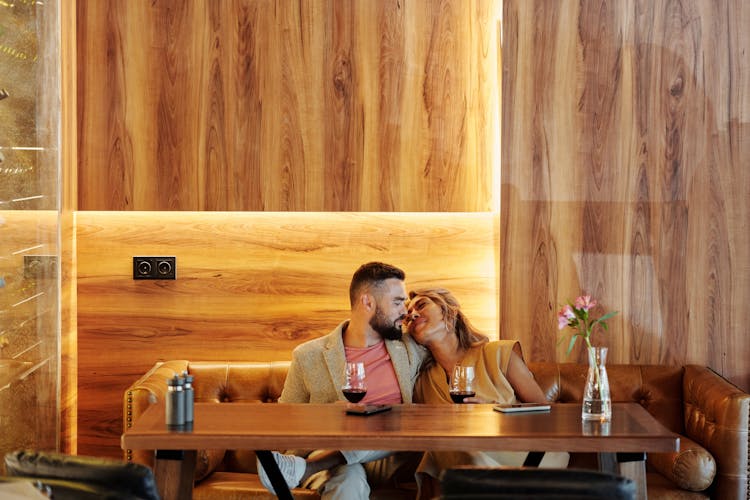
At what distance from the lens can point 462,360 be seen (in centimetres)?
407

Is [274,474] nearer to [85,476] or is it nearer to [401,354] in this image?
[401,354]

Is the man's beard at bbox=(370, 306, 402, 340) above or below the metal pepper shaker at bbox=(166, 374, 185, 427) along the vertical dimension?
above

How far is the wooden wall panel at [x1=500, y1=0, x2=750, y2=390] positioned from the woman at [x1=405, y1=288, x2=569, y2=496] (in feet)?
1.51

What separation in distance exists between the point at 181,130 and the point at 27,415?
1.42 m

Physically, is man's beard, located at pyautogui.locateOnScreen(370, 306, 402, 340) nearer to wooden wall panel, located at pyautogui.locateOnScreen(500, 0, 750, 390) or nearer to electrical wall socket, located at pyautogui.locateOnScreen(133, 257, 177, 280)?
wooden wall panel, located at pyautogui.locateOnScreen(500, 0, 750, 390)

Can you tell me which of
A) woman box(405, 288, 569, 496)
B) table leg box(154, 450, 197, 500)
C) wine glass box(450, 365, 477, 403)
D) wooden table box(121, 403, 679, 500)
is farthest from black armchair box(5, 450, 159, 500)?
woman box(405, 288, 569, 496)

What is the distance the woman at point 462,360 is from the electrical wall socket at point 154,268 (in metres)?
1.19

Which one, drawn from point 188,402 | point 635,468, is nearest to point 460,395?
point 635,468

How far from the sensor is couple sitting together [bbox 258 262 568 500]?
13.1ft

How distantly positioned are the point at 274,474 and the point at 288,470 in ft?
0.50

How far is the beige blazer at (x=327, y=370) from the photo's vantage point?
13.1 ft

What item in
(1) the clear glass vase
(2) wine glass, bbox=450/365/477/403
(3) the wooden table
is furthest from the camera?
(2) wine glass, bbox=450/365/477/403

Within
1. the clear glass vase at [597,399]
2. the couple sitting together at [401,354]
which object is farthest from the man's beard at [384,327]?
the clear glass vase at [597,399]

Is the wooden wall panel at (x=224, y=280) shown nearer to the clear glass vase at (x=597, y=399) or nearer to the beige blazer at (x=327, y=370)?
the beige blazer at (x=327, y=370)
